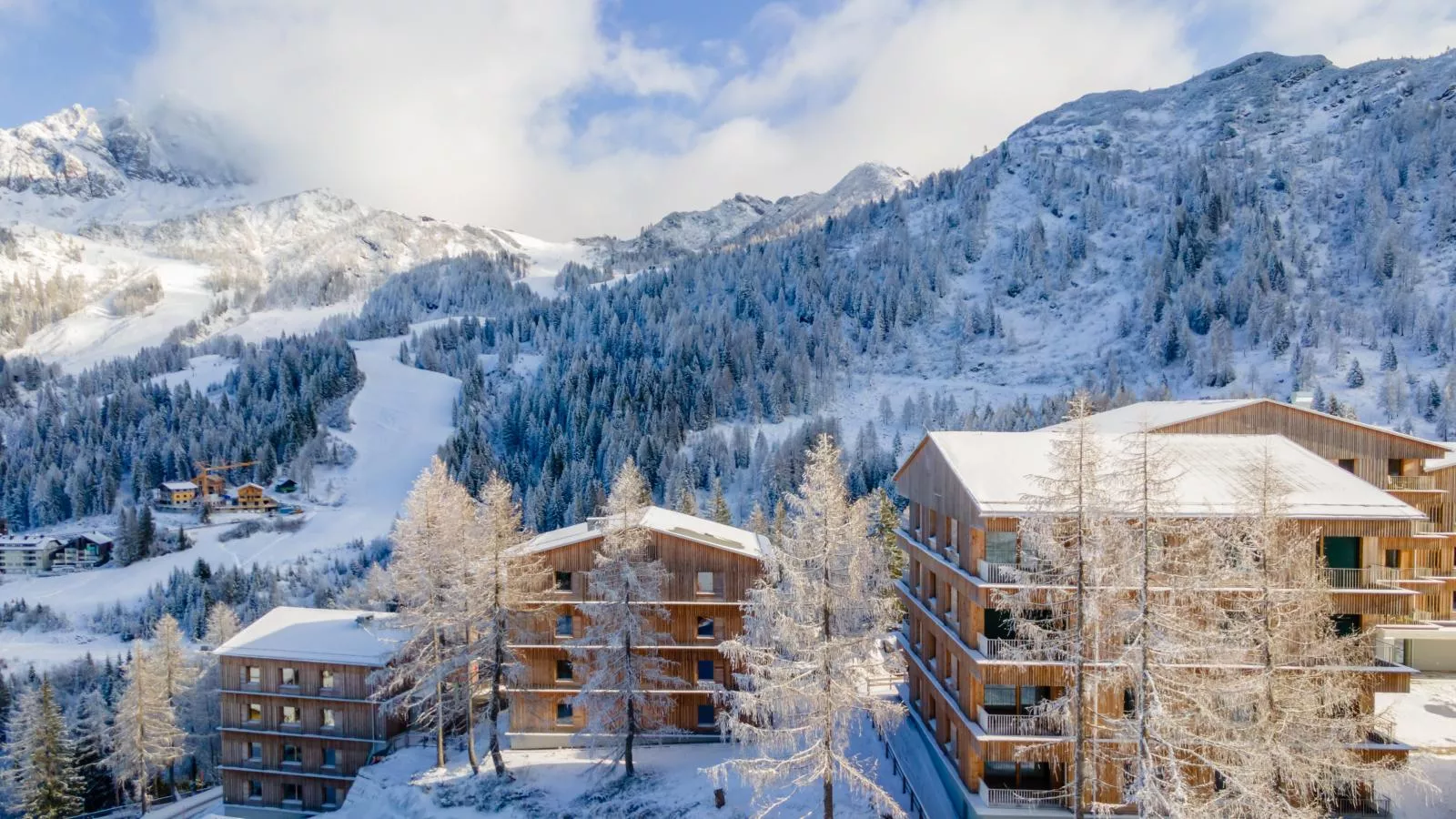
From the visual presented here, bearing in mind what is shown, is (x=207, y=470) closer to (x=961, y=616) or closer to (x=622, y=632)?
(x=622, y=632)

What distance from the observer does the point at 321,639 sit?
135 ft

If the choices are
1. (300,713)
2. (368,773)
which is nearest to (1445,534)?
(368,773)

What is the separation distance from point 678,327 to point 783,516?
98.5 meters

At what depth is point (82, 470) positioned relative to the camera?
131m

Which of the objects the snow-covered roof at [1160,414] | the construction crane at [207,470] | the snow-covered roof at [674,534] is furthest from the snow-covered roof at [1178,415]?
the construction crane at [207,470]

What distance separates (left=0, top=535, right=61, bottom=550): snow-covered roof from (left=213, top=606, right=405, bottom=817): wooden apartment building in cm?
9452

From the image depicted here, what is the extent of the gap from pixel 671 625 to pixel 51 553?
118 meters

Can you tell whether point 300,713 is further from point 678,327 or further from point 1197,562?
point 678,327

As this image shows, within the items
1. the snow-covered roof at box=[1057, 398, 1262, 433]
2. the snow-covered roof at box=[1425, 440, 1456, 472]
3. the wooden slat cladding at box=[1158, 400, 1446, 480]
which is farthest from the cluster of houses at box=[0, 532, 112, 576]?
the snow-covered roof at box=[1425, 440, 1456, 472]

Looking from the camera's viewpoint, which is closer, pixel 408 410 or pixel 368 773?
pixel 368 773

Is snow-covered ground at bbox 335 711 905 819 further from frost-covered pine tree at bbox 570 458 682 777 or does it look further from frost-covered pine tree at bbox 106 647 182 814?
frost-covered pine tree at bbox 106 647 182 814

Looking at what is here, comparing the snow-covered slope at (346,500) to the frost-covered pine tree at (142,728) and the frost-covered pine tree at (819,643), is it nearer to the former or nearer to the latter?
the frost-covered pine tree at (142,728)

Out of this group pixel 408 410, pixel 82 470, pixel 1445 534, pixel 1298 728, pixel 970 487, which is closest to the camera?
pixel 1298 728

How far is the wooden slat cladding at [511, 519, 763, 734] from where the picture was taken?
116 feet
